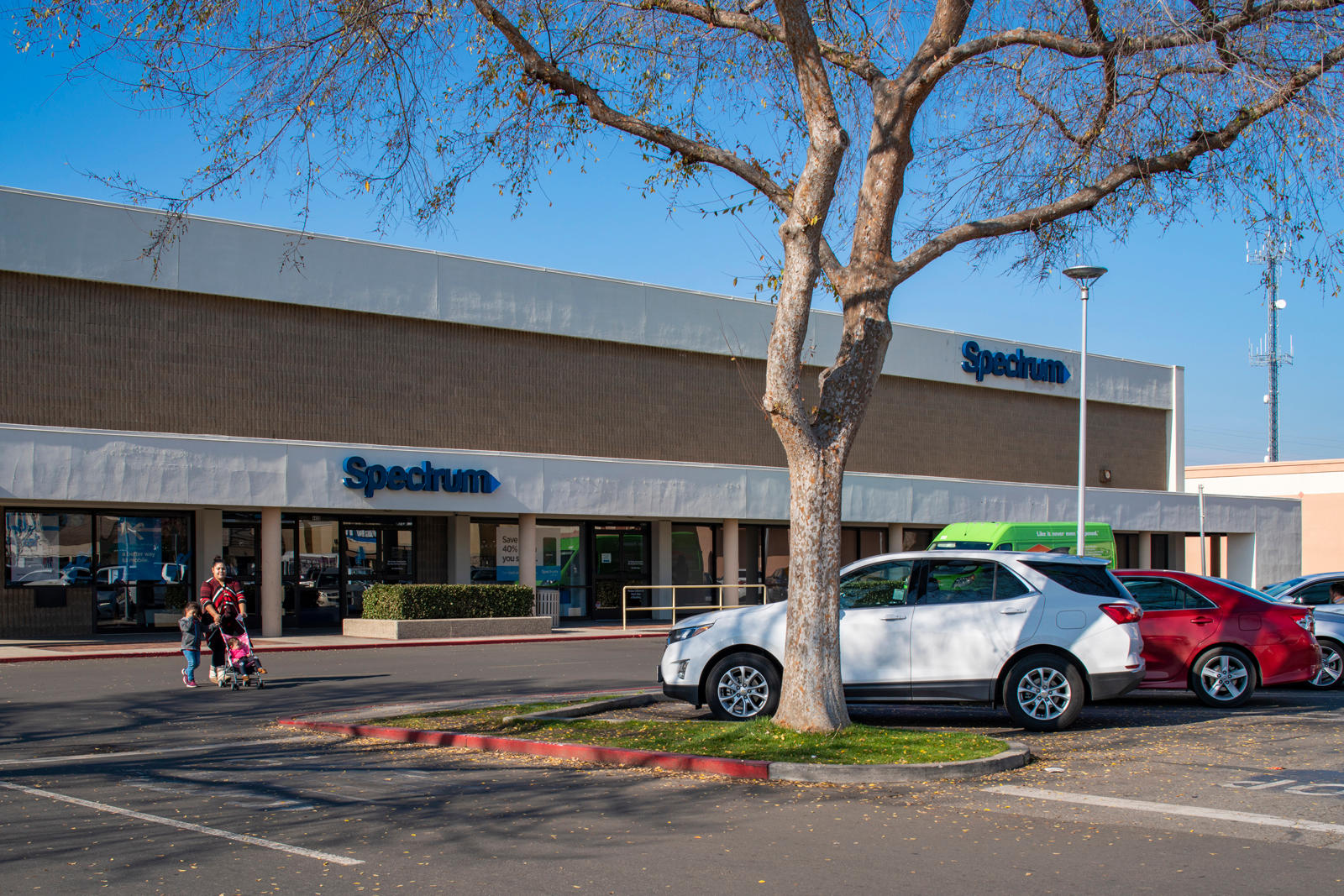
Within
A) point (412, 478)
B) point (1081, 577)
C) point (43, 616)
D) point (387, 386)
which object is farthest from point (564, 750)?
point (387, 386)

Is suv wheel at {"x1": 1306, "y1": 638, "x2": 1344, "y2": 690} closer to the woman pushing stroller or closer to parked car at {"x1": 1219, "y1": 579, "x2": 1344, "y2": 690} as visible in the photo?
parked car at {"x1": 1219, "y1": 579, "x2": 1344, "y2": 690}

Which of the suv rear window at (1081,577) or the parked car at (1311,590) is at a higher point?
the suv rear window at (1081,577)

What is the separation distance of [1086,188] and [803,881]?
27.9 feet

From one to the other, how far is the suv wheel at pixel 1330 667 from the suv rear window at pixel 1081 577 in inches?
237

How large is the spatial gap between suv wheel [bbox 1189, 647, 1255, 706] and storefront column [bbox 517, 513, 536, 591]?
18904mm

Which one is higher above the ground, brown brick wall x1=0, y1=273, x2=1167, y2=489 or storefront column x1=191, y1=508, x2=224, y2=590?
brown brick wall x1=0, y1=273, x2=1167, y2=489

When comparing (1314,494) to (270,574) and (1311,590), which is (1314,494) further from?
(270,574)

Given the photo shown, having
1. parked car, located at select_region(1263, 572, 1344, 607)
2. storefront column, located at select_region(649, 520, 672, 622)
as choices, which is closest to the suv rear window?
parked car, located at select_region(1263, 572, 1344, 607)

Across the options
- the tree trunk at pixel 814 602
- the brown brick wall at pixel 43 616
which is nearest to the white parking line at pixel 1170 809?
the tree trunk at pixel 814 602

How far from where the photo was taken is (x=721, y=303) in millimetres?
35125

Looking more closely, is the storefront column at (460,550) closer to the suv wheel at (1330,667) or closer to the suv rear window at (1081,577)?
the suv wheel at (1330,667)

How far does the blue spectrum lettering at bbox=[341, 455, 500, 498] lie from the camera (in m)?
27.2

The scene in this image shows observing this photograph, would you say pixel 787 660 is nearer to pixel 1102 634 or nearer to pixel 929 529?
pixel 1102 634

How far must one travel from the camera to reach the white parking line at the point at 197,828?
6902mm
